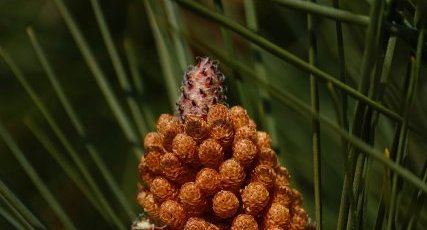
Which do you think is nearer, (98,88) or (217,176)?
(217,176)

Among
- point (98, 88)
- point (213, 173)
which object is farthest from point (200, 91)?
point (98, 88)

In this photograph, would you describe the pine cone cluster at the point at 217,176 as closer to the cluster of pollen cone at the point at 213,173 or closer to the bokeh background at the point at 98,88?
the cluster of pollen cone at the point at 213,173

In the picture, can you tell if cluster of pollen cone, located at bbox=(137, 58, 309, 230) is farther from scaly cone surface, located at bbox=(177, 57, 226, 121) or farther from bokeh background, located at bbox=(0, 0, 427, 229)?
bokeh background, located at bbox=(0, 0, 427, 229)

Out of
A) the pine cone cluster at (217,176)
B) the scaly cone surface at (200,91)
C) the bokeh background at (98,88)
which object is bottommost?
the pine cone cluster at (217,176)

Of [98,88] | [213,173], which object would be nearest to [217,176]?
[213,173]

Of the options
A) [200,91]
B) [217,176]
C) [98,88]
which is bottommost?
[217,176]

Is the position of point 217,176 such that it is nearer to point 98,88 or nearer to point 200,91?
point 200,91

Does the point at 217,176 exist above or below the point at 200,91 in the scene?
below

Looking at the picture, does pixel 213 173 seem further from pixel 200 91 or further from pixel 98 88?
pixel 98 88

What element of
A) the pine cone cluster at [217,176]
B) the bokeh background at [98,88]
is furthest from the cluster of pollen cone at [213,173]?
the bokeh background at [98,88]

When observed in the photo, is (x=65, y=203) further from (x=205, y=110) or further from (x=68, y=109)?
(x=205, y=110)
